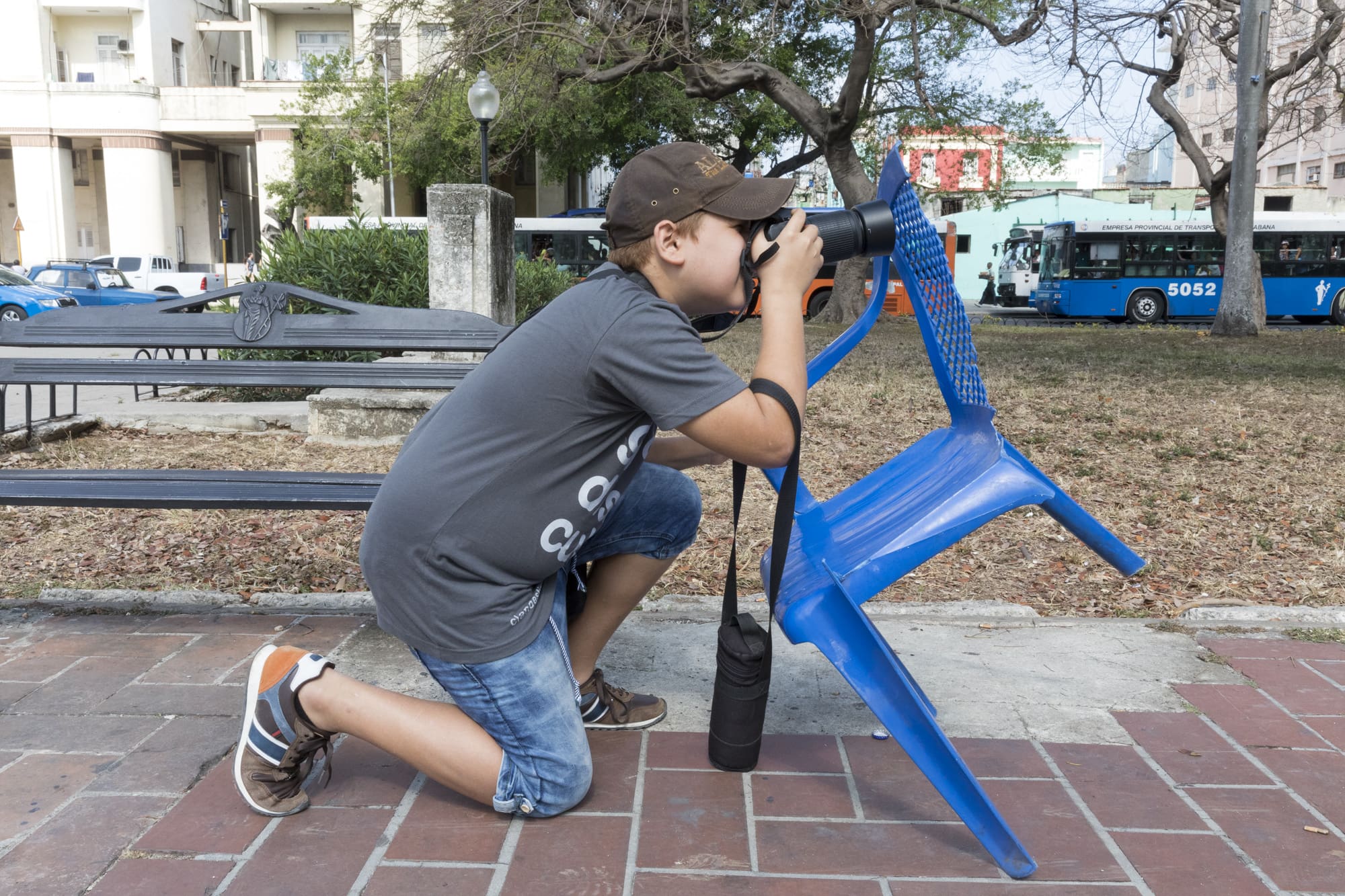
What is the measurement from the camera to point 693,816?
7.09 feet

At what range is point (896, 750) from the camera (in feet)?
8.14

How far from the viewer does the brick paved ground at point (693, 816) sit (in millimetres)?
1936

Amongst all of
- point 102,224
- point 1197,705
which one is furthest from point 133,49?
point 1197,705

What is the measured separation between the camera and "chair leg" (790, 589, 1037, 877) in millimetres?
1921

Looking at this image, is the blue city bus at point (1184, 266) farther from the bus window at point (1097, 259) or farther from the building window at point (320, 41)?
the building window at point (320, 41)

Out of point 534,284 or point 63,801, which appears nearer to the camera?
point 63,801

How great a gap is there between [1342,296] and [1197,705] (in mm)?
23496

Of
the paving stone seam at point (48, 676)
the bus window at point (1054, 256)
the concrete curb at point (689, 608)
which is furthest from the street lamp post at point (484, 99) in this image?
the bus window at point (1054, 256)

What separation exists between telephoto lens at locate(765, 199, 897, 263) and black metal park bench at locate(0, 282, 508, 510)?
1.54 m

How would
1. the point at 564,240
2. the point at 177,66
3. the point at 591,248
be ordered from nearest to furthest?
the point at 591,248 → the point at 564,240 → the point at 177,66

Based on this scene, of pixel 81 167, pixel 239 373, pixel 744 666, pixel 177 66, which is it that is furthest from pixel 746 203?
pixel 81 167

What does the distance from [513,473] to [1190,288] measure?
23.6 m

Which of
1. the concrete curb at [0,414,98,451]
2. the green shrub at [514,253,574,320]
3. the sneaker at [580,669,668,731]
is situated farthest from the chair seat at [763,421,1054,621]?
the green shrub at [514,253,574,320]

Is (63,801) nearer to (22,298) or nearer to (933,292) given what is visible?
(933,292)
